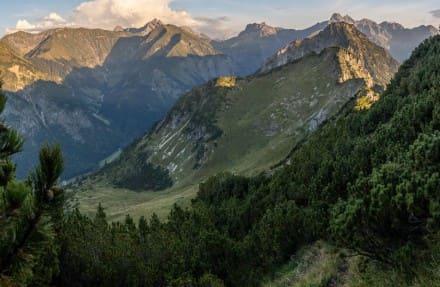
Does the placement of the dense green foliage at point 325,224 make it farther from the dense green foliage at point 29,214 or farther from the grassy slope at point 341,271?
the dense green foliage at point 29,214

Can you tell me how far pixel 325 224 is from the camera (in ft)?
93.3

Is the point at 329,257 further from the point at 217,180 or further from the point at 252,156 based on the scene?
the point at 252,156

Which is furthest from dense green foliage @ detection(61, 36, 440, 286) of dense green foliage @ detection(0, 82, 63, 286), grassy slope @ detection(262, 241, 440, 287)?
dense green foliage @ detection(0, 82, 63, 286)

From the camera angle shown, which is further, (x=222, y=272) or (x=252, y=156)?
(x=252, y=156)

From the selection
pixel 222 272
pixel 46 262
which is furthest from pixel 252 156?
pixel 46 262

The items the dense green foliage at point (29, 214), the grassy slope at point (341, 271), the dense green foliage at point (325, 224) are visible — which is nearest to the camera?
the dense green foliage at point (29, 214)

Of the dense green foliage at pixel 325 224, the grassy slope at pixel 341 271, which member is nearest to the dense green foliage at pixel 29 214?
the grassy slope at pixel 341 271

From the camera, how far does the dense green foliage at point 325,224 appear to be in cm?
1296

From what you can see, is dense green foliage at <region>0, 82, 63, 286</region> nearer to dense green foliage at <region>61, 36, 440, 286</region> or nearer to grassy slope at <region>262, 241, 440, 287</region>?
grassy slope at <region>262, 241, 440, 287</region>

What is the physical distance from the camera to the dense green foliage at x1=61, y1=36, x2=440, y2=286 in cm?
1296

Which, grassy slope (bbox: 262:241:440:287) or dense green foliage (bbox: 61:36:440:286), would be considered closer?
grassy slope (bbox: 262:241:440:287)

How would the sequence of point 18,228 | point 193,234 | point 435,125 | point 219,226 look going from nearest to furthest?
point 18,228
point 435,125
point 193,234
point 219,226

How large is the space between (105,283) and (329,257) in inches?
477

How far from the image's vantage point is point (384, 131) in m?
34.1
